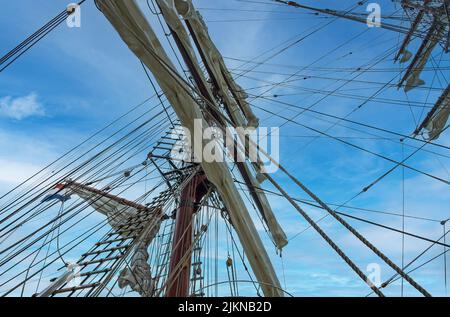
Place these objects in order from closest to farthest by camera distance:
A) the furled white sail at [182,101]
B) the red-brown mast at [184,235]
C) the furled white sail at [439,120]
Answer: the furled white sail at [182,101]
the red-brown mast at [184,235]
the furled white sail at [439,120]

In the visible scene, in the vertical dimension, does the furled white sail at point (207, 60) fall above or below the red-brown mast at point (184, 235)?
above

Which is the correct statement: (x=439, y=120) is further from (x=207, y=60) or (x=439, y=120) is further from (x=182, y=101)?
(x=182, y=101)

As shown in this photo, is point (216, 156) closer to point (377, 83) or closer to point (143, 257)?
point (143, 257)

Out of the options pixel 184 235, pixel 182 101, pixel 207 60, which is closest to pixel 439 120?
pixel 207 60

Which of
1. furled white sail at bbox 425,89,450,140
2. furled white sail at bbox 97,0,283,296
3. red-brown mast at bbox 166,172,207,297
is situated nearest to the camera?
furled white sail at bbox 97,0,283,296

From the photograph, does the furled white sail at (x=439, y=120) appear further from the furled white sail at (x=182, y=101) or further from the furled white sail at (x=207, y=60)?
the furled white sail at (x=182, y=101)

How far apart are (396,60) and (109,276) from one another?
10.7 meters

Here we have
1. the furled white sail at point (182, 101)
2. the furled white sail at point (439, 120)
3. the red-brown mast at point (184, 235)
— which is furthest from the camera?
the furled white sail at point (439, 120)

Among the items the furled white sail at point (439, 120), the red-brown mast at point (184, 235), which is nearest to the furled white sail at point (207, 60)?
the red-brown mast at point (184, 235)

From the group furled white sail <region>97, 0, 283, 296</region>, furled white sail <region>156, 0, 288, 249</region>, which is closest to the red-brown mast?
furled white sail <region>97, 0, 283, 296</region>

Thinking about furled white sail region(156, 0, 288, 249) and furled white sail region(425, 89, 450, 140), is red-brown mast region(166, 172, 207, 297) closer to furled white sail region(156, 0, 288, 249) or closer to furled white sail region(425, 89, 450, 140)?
furled white sail region(156, 0, 288, 249)

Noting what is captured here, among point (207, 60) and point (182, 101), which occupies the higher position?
point (207, 60)
